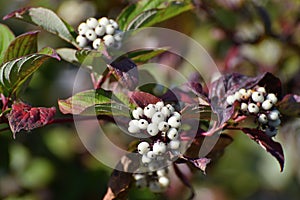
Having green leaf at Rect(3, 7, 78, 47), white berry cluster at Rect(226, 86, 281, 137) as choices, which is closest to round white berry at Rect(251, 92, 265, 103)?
white berry cluster at Rect(226, 86, 281, 137)

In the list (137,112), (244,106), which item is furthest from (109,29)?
(244,106)

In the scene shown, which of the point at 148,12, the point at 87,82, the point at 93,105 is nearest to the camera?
the point at 93,105

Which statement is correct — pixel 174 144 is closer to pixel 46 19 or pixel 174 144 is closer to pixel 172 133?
pixel 172 133

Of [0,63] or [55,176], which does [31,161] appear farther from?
[0,63]

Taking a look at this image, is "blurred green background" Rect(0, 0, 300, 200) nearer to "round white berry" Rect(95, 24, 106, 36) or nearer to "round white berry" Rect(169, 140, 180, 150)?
"round white berry" Rect(95, 24, 106, 36)

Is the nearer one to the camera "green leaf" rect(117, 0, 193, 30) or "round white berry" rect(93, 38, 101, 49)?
"round white berry" rect(93, 38, 101, 49)

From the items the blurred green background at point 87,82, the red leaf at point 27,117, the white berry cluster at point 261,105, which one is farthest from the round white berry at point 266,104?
the blurred green background at point 87,82
